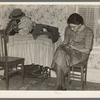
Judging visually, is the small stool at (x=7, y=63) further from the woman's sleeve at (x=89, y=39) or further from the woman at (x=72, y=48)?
the woman's sleeve at (x=89, y=39)

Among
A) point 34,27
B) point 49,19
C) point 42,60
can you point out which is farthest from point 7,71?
point 49,19

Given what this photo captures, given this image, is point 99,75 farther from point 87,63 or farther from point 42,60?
point 42,60

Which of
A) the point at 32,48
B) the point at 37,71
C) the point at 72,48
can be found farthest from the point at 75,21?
the point at 37,71

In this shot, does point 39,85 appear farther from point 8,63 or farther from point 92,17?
point 92,17

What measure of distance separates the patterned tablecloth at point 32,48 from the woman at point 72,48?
0.31 feet

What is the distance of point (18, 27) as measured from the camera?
10.3 ft

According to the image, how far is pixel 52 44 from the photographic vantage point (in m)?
3.08

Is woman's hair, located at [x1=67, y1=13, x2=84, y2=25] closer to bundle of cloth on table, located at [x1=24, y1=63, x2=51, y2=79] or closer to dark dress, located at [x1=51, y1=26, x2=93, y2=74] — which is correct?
dark dress, located at [x1=51, y1=26, x2=93, y2=74]

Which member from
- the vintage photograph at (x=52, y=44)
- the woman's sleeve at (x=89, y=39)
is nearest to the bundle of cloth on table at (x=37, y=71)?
the vintage photograph at (x=52, y=44)

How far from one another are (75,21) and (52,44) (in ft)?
1.39

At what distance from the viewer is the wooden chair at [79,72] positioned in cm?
303

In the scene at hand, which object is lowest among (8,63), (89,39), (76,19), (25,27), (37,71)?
(37,71)

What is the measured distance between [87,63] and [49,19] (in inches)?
29.9

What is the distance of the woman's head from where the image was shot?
3057 mm
